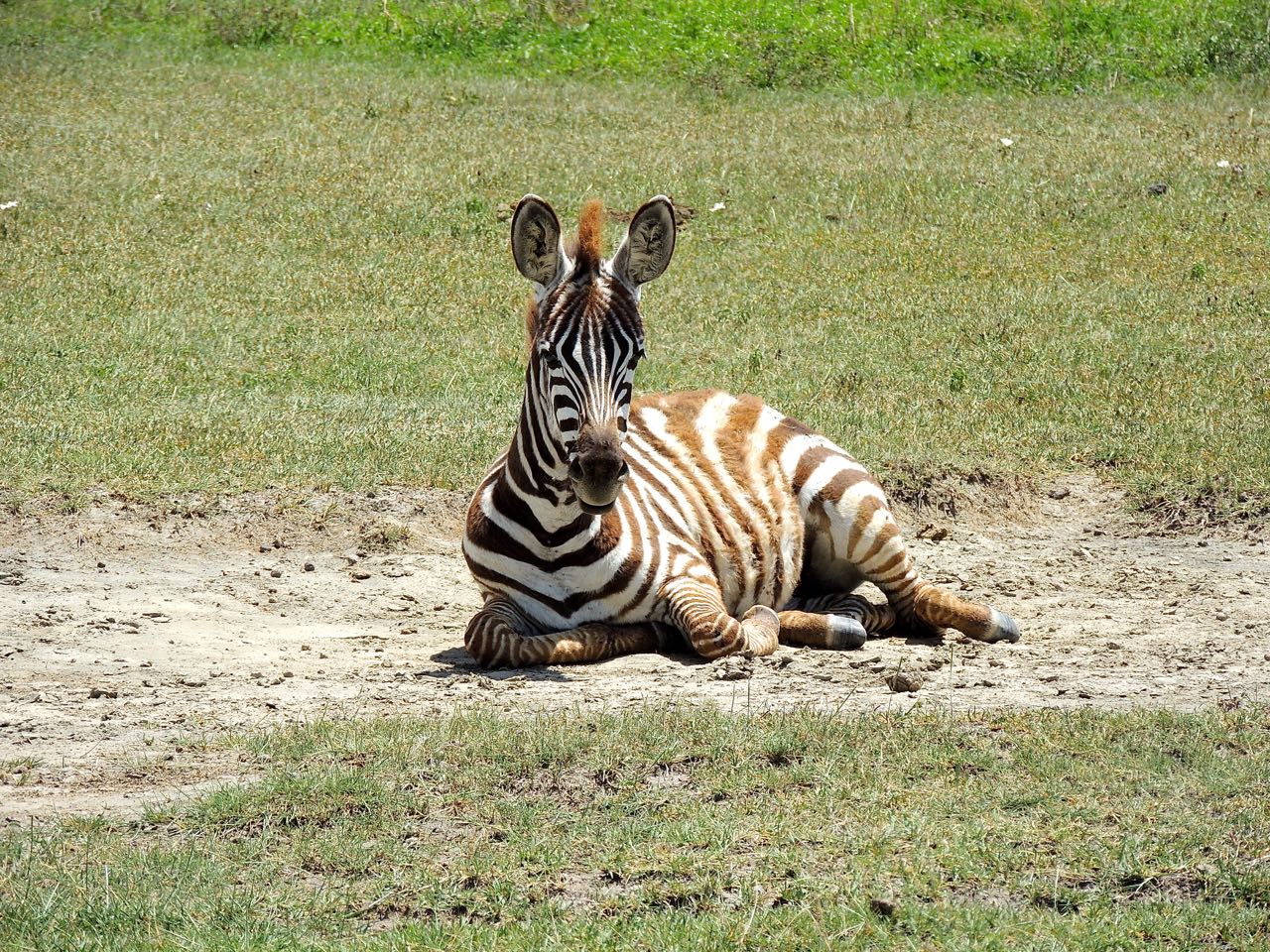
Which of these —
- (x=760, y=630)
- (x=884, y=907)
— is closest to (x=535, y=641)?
(x=760, y=630)

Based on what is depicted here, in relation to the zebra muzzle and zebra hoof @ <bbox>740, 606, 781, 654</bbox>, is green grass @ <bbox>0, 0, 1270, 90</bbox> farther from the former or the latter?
the zebra muzzle

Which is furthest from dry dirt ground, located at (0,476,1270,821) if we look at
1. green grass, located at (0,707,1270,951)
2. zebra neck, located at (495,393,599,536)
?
zebra neck, located at (495,393,599,536)

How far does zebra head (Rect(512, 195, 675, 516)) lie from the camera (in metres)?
6.81

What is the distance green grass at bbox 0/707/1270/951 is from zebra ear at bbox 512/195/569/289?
219cm

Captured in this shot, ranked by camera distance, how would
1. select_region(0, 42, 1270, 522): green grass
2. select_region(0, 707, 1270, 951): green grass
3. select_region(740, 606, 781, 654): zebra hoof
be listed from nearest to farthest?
1. select_region(0, 707, 1270, 951): green grass
2. select_region(740, 606, 781, 654): zebra hoof
3. select_region(0, 42, 1270, 522): green grass

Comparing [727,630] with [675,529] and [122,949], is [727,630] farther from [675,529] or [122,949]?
[122,949]

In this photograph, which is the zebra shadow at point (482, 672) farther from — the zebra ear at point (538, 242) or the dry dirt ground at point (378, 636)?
the zebra ear at point (538, 242)

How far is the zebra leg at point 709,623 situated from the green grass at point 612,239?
2802 millimetres

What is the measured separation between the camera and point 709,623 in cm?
730

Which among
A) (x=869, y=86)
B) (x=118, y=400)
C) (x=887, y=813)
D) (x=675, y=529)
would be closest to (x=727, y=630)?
(x=675, y=529)

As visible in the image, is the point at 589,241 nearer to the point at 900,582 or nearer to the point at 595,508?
the point at 595,508

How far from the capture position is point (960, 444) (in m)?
11.0

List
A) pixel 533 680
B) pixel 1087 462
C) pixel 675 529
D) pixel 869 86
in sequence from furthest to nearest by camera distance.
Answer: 1. pixel 869 86
2. pixel 1087 462
3. pixel 675 529
4. pixel 533 680

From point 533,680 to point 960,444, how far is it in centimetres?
497
